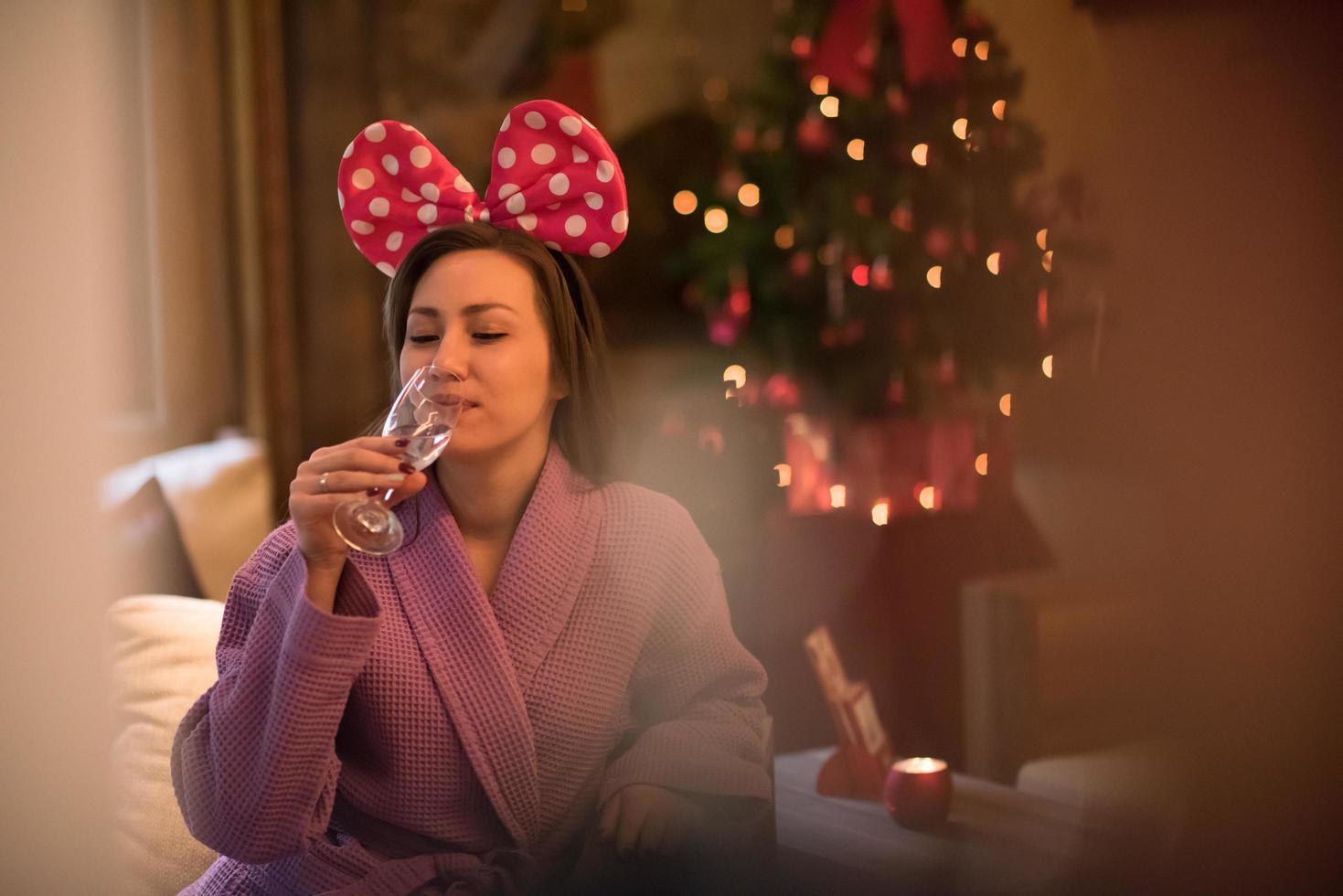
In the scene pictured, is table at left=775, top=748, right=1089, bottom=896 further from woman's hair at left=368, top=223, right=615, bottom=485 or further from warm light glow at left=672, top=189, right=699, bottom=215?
warm light glow at left=672, top=189, right=699, bottom=215

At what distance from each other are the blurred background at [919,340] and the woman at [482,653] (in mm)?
386

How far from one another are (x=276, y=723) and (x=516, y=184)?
50cm

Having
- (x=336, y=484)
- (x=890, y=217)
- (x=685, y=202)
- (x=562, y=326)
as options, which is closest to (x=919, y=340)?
(x=890, y=217)

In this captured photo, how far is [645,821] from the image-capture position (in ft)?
3.22

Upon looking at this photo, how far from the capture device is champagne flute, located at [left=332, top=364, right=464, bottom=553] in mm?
850

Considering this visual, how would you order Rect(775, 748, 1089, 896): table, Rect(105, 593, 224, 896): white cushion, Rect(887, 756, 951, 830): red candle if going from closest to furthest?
1. Rect(105, 593, 224, 896): white cushion
2. Rect(775, 748, 1089, 896): table
3. Rect(887, 756, 951, 830): red candle

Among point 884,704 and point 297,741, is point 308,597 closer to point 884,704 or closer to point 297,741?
point 297,741

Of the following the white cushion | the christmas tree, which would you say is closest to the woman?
the white cushion

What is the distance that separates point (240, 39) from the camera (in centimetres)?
249

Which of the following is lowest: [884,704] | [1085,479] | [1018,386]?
[884,704]

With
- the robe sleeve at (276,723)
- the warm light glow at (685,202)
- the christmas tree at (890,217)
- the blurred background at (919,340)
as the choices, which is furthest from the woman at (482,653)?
the warm light glow at (685,202)

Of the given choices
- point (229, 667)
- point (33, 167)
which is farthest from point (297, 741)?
point (33, 167)

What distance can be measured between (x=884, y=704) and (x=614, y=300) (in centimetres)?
124

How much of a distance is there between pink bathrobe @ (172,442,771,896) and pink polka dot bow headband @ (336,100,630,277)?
22 centimetres
